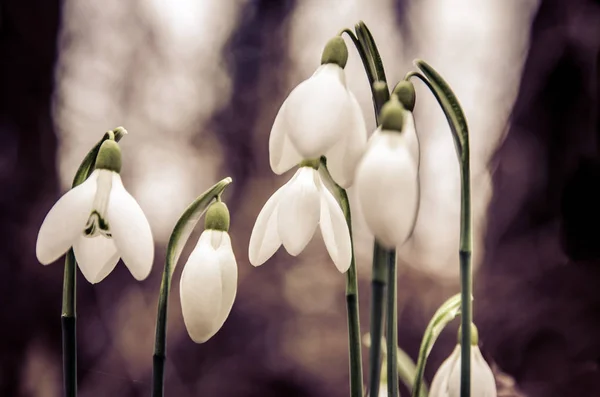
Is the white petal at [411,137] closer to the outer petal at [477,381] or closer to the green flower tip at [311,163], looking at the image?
the green flower tip at [311,163]

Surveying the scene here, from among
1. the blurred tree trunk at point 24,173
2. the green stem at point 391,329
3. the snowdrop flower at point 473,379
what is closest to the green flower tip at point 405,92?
the green stem at point 391,329

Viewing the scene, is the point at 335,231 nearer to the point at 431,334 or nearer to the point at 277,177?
the point at 431,334

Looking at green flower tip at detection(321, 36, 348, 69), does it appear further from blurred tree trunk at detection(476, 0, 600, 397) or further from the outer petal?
blurred tree trunk at detection(476, 0, 600, 397)

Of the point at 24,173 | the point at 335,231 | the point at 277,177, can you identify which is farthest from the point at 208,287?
the point at 24,173

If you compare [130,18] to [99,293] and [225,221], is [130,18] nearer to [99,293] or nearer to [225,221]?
[99,293]

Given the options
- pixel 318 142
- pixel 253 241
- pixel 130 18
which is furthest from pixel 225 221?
pixel 130 18

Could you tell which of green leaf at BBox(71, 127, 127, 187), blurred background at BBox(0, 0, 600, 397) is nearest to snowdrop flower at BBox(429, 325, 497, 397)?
green leaf at BBox(71, 127, 127, 187)

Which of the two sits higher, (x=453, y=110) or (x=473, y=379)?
(x=453, y=110)

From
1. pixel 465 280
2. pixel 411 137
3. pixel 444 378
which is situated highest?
pixel 411 137

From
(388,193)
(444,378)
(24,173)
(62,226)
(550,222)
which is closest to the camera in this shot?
(388,193)
